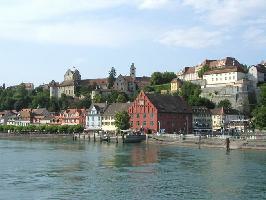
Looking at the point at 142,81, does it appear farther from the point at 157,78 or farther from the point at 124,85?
the point at 157,78

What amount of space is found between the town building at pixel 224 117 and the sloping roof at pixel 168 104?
547 inches

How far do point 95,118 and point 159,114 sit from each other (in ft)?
89.2

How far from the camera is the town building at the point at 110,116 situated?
4711 inches

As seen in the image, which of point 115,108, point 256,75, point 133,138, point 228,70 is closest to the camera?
point 133,138

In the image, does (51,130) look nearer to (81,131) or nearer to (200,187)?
(81,131)

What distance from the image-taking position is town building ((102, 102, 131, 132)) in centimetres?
11966

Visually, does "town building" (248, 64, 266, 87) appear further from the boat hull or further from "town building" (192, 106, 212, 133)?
the boat hull

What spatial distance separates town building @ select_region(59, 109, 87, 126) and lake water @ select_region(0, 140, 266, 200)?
74.3 metres

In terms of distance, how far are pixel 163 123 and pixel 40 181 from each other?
2602 inches

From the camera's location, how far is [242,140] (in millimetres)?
75062

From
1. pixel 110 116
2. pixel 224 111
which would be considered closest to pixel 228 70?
pixel 224 111

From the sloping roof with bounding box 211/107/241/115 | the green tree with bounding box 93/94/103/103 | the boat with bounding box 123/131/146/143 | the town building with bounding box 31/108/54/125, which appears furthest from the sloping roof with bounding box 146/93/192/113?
the town building with bounding box 31/108/54/125

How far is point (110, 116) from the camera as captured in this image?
121 meters

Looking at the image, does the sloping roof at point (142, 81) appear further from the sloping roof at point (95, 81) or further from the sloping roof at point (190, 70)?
the sloping roof at point (190, 70)
